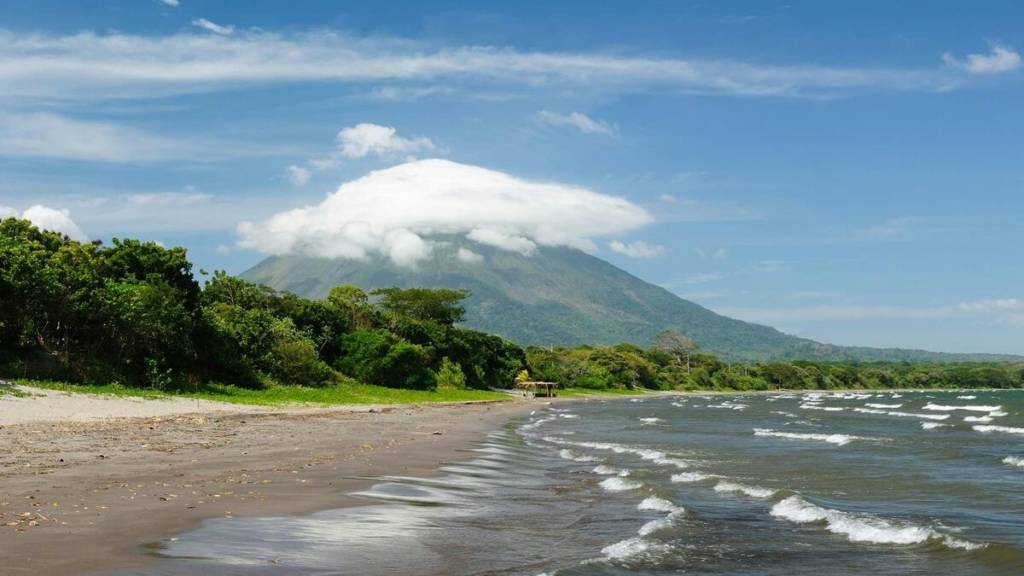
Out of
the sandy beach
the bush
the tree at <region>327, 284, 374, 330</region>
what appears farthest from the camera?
the tree at <region>327, 284, 374, 330</region>

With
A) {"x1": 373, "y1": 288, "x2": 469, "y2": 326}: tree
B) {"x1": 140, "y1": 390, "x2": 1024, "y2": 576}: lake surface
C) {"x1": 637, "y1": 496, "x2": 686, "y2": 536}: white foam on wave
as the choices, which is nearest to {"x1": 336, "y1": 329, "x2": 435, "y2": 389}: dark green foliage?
{"x1": 373, "y1": 288, "x2": 469, "y2": 326}: tree

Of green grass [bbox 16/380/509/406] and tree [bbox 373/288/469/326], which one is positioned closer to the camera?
green grass [bbox 16/380/509/406]

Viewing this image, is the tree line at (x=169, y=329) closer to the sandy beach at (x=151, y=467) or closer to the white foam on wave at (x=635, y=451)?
the sandy beach at (x=151, y=467)

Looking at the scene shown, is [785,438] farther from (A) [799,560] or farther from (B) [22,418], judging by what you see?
(B) [22,418]

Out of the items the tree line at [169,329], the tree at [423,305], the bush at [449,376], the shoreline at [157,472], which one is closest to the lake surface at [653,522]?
the shoreline at [157,472]

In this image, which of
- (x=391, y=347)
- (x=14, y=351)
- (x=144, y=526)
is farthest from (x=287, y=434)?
(x=391, y=347)

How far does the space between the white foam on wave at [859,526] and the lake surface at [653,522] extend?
4 centimetres

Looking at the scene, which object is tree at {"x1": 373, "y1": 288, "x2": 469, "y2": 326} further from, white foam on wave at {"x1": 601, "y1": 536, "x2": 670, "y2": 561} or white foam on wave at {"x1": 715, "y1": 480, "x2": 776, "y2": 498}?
white foam on wave at {"x1": 601, "y1": 536, "x2": 670, "y2": 561}

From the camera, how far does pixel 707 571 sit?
11398mm

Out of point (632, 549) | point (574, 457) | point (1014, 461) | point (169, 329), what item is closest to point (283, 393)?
point (169, 329)

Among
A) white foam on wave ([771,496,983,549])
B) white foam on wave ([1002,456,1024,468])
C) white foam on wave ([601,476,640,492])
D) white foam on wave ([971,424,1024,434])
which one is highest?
white foam on wave ([771,496,983,549])

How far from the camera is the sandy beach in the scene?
419 inches

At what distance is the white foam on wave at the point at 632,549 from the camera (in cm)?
1205

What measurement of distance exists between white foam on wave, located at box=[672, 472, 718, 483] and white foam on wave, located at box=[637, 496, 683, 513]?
15.1 ft
